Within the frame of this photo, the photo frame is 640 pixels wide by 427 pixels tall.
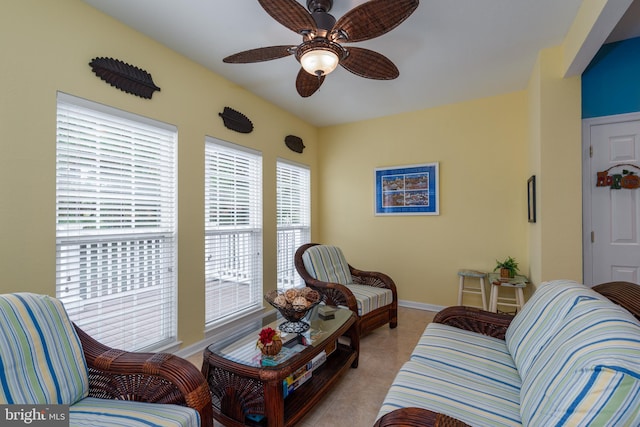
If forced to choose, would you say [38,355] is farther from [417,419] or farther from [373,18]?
[373,18]

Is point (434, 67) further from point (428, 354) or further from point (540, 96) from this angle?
point (428, 354)

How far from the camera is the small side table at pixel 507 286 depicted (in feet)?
9.31

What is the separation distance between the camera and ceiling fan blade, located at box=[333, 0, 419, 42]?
4.83 feet

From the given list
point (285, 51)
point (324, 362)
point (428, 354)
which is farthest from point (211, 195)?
point (428, 354)

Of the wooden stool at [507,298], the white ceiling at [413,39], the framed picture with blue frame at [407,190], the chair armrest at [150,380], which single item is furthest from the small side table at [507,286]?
the chair armrest at [150,380]

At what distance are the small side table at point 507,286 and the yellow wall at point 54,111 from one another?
2956mm

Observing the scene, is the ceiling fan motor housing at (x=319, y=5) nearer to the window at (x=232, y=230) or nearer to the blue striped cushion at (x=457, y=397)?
the window at (x=232, y=230)

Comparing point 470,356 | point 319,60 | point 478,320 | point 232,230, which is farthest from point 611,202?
point 232,230

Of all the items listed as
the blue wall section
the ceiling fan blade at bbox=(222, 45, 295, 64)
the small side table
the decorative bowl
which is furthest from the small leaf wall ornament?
the blue wall section

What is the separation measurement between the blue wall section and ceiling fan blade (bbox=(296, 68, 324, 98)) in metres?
2.45

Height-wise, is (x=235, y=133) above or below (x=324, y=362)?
above

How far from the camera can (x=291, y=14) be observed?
1.59 meters

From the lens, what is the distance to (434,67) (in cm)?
278

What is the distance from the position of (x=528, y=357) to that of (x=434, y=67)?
101 inches
